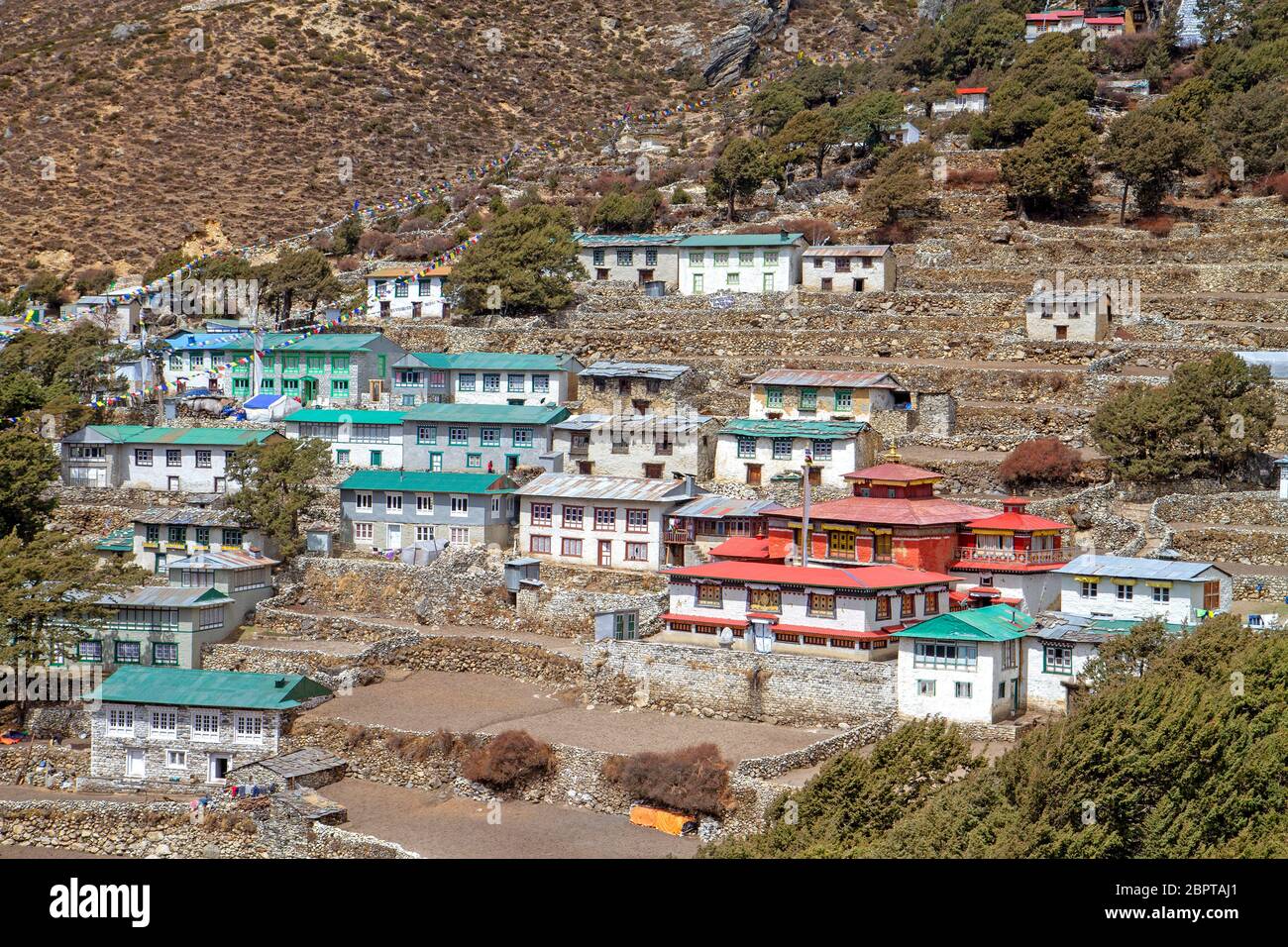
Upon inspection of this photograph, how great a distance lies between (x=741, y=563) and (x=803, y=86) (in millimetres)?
72030

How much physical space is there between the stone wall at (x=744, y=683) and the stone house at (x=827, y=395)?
61.9 feet

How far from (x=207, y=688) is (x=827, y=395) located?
90.0 feet

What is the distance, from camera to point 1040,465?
58.7 m

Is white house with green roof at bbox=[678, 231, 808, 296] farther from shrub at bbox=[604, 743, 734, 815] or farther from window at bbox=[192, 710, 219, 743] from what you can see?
shrub at bbox=[604, 743, 734, 815]

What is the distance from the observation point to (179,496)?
66.9m

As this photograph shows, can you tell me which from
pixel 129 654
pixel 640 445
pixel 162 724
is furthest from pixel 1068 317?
pixel 162 724

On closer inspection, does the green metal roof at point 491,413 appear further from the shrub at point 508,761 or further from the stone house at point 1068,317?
the shrub at point 508,761

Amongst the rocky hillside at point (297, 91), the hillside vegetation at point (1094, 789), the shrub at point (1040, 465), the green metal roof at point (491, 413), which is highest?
the rocky hillside at point (297, 91)

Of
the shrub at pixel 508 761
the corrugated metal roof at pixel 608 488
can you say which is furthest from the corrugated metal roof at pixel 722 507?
the shrub at pixel 508 761

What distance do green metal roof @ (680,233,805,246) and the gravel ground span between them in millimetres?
35019

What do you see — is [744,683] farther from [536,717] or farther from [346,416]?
[346,416]

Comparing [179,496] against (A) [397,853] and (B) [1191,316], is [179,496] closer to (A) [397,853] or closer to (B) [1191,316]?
(A) [397,853]

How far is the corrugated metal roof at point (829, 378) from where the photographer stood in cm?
6512

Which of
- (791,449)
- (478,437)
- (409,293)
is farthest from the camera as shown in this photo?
(409,293)
